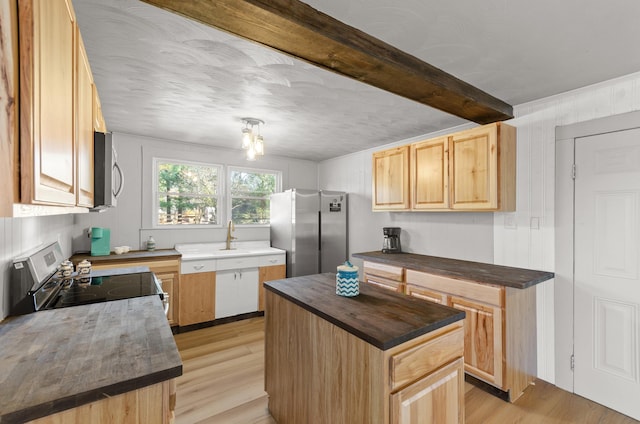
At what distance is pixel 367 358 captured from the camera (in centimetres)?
123

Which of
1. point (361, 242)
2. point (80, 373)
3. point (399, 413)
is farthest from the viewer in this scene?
point (361, 242)

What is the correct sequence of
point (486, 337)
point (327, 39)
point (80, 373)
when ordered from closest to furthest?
1. point (80, 373)
2. point (327, 39)
3. point (486, 337)

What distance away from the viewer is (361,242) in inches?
173

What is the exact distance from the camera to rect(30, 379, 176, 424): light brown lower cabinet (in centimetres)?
81

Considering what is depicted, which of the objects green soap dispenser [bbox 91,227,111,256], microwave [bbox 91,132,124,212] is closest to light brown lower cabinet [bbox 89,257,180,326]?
green soap dispenser [bbox 91,227,111,256]

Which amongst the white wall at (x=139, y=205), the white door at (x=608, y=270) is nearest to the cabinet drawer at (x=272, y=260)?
the white wall at (x=139, y=205)

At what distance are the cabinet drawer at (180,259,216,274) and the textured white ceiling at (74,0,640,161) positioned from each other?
1.59 m

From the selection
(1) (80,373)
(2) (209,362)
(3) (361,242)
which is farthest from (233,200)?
(1) (80,373)

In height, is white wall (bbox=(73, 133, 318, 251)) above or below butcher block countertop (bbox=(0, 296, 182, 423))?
above

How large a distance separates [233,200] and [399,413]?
3.75m

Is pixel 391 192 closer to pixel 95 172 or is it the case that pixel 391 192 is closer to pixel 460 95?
pixel 460 95

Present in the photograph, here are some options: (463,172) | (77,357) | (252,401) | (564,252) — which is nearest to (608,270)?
(564,252)

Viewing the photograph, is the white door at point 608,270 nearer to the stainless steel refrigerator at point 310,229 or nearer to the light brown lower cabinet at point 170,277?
the stainless steel refrigerator at point 310,229

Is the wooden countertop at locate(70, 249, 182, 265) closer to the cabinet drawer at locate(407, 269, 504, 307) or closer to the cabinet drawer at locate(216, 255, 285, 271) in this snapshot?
the cabinet drawer at locate(216, 255, 285, 271)
